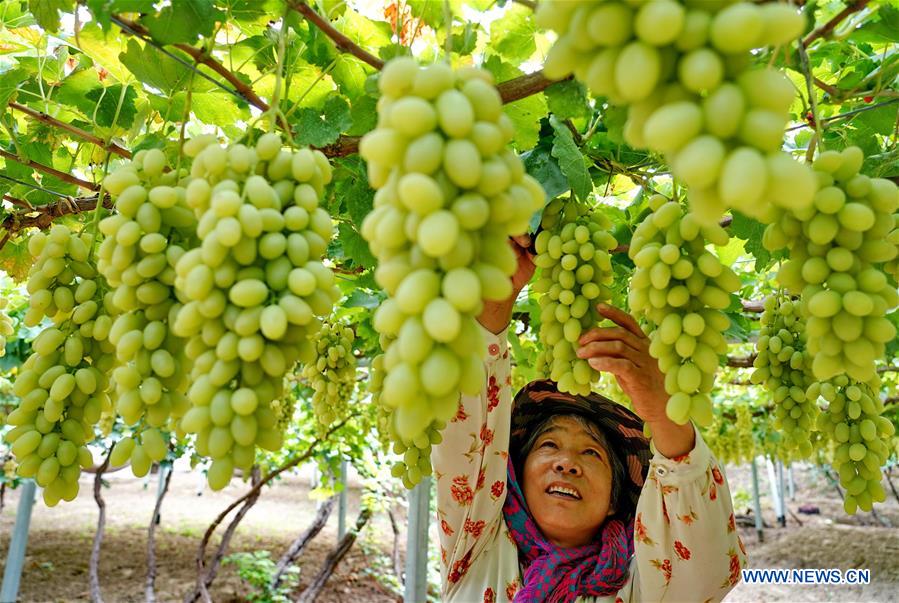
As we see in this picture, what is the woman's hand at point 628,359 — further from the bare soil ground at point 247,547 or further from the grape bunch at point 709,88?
the bare soil ground at point 247,547

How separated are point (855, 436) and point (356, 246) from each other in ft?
4.53

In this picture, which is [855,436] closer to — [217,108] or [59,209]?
[217,108]

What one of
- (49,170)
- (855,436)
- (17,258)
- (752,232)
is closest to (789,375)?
(855,436)

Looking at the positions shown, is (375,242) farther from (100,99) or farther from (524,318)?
(524,318)

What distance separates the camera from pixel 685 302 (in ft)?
3.21

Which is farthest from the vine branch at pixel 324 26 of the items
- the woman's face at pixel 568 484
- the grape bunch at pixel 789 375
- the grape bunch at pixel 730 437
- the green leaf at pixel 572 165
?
the grape bunch at pixel 730 437

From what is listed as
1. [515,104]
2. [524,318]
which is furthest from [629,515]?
[515,104]

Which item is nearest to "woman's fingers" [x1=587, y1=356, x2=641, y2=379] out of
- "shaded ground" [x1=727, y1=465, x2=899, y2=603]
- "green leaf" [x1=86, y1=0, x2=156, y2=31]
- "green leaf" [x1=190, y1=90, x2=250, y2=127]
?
"green leaf" [x1=86, y1=0, x2=156, y2=31]

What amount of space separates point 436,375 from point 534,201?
231 millimetres

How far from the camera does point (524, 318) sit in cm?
336

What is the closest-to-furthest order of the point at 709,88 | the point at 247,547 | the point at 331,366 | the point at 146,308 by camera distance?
the point at 709,88 → the point at 146,308 → the point at 331,366 → the point at 247,547

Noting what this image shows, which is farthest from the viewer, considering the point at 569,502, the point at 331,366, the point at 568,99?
the point at 331,366

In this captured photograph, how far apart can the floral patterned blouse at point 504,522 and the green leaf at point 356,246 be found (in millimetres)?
411

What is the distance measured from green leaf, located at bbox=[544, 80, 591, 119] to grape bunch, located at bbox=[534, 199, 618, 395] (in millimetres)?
225
